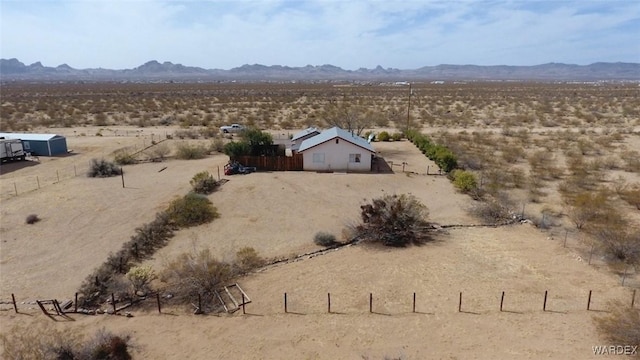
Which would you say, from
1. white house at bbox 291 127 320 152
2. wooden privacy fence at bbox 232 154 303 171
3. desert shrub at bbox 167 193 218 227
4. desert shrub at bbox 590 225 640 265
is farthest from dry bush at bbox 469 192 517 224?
white house at bbox 291 127 320 152

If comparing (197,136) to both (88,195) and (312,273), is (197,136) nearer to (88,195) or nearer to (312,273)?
(88,195)

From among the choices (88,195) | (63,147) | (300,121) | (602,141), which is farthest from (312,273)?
(300,121)

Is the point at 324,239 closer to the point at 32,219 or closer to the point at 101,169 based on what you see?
the point at 32,219

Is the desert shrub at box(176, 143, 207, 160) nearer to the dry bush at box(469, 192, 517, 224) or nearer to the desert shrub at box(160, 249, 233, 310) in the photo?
the desert shrub at box(160, 249, 233, 310)

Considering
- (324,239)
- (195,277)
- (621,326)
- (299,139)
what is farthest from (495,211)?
(299,139)

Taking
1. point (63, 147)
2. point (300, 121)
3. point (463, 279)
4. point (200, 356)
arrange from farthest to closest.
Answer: point (300, 121), point (63, 147), point (463, 279), point (200, 356)

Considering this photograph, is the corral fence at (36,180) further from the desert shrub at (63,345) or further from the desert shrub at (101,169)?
the desert shrub at (63,345)

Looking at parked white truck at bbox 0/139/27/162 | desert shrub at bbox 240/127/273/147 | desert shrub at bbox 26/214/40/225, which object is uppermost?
desert shrub at bbox 240/127/273/147
